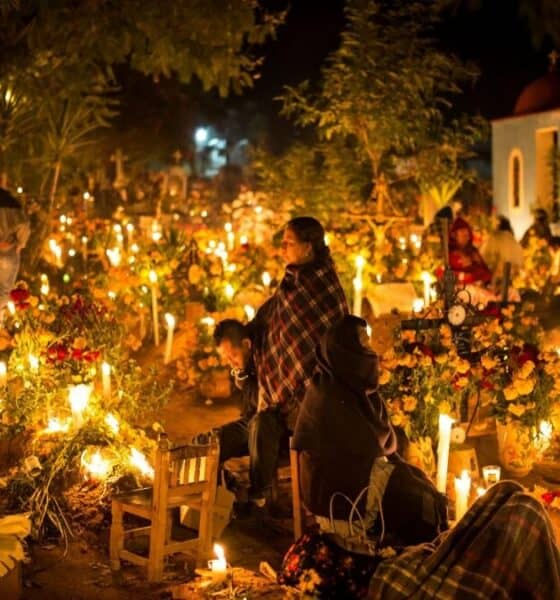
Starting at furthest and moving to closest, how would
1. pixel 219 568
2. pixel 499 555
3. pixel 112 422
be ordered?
pixel 112 422
pixel 219 568
pixel 499 555

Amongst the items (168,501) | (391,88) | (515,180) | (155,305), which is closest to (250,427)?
(168,501)

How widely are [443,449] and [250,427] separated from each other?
1115 millimetres

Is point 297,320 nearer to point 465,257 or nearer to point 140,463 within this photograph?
point 140,463

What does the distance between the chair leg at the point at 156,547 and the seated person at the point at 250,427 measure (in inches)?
30.3

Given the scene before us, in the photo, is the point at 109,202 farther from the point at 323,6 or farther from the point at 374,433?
the point at 374,433

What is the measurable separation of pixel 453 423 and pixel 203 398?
3.52 metres

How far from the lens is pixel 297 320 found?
6.19 metres

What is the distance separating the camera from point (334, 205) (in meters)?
17.1

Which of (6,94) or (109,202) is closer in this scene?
(6,94)

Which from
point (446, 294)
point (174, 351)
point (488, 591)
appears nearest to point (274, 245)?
point (174, 351)

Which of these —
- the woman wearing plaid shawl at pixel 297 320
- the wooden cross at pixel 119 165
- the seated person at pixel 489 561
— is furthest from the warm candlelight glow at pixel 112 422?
the wooden cross at pixel 119 165

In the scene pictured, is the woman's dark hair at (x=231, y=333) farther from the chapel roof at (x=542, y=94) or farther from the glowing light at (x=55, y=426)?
the chapel roof at (x=542, y=94)

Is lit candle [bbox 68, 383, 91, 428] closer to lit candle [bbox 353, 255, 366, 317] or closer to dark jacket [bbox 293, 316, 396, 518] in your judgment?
dark jacket [bbox 293, 316, 396, 518]

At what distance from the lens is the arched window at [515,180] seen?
25098 mm
